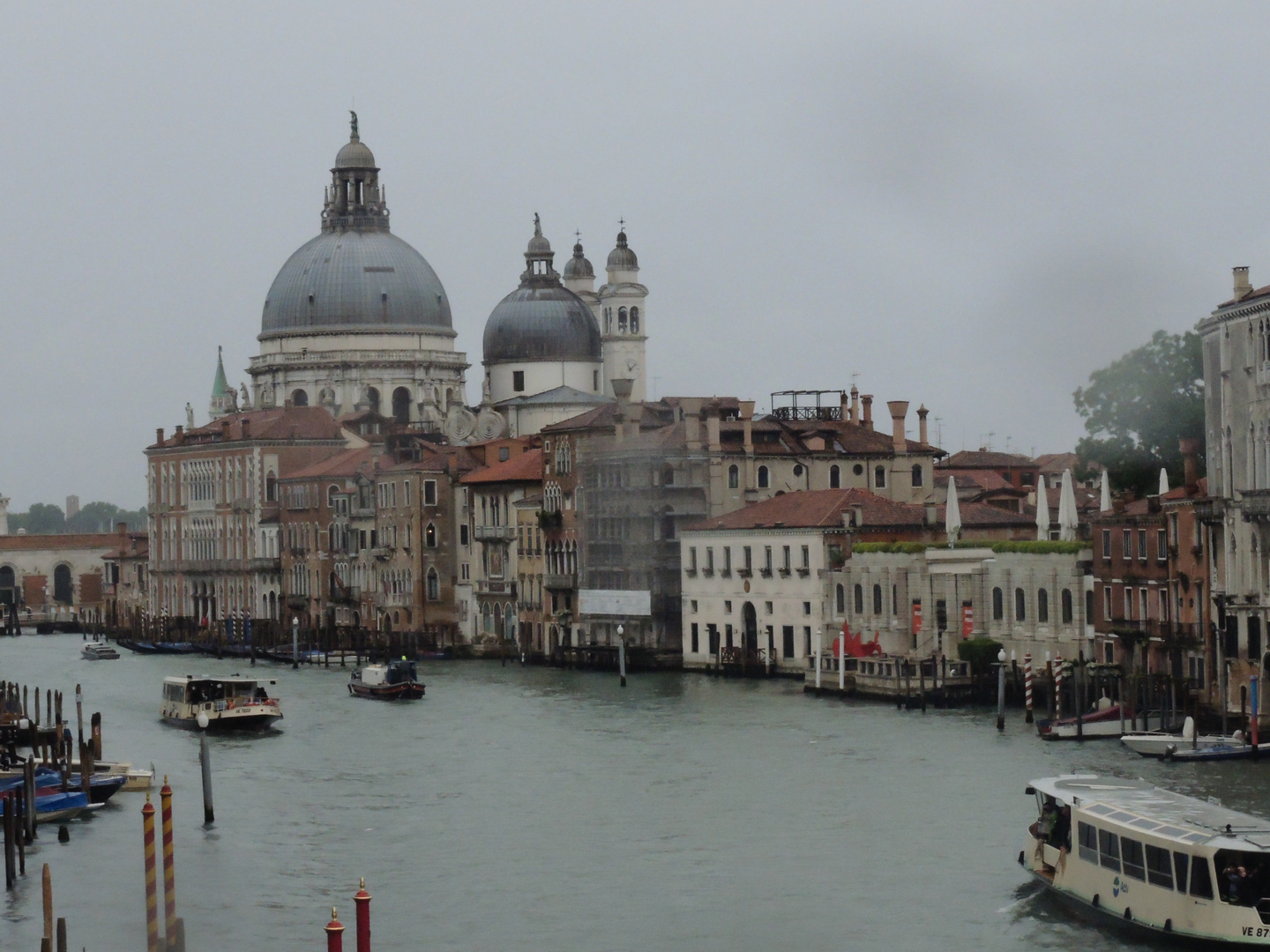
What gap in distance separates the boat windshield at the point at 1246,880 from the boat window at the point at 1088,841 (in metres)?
2.29

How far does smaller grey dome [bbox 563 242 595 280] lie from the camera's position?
10694cm

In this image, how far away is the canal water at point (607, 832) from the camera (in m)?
29.1

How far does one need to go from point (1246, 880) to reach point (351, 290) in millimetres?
83462

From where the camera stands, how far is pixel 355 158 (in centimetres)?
11162

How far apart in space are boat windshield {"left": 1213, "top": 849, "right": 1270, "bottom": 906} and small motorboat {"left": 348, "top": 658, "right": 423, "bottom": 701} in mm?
33333

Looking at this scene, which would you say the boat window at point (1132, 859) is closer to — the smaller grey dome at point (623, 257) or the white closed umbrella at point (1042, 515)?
the white closed umbrella at point (1042, 515)

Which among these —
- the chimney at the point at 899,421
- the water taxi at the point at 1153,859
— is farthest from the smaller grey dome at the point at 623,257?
the water taxi at the point at 1153,859

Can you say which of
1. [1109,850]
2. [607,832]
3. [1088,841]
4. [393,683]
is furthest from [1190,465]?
[1109,850]

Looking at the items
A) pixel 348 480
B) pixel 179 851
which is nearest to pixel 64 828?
pixel 179 851

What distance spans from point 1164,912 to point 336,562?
64.4 meters

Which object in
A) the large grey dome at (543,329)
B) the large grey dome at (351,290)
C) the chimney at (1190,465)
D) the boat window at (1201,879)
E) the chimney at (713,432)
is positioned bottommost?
the boat window at (1201,879)

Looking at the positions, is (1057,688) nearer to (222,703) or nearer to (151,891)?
(222,703)

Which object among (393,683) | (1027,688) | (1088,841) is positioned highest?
(393,683)

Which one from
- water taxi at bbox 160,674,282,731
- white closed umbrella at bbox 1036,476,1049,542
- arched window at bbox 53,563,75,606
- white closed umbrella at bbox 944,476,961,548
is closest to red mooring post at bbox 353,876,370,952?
water taxi at bbox 160,674,282,731
